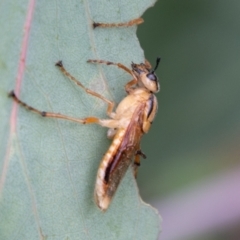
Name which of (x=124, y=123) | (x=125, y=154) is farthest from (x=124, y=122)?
(x=125, y=154)

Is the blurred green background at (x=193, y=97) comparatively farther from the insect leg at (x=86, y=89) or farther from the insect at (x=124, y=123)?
the insect leg at (x=86, y=89)

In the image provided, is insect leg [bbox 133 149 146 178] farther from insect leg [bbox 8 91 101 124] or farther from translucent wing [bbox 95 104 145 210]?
insect leg [bbox 8 91 101 124]

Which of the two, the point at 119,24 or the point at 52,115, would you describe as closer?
the point at 52,115

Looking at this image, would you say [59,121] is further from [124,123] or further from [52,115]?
[124,123]

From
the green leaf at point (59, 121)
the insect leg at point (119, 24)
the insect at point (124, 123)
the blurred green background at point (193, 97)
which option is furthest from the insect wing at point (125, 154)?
the blurred green background at point (193, 97)

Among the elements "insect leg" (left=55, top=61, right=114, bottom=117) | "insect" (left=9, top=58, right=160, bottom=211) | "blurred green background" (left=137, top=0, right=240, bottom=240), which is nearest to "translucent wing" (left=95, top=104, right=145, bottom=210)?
"insect" (left=9, top=58, right=160, bottom=211)

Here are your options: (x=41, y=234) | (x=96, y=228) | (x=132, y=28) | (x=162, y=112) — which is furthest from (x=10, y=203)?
(x=162, y=112)
